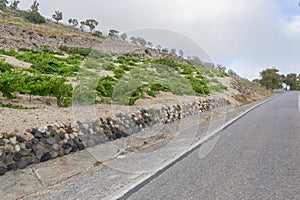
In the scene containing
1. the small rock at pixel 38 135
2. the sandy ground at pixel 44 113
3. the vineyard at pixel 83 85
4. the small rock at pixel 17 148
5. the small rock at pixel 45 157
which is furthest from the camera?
the vineyard at pixel 83 85

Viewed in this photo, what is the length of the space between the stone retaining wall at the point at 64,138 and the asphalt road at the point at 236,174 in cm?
235

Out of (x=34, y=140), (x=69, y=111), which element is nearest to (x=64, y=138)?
(x=34, y=140)

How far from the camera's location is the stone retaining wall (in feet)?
18.1

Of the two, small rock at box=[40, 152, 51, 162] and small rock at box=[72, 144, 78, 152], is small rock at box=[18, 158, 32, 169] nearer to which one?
small rock at box=[40, 152, 51, 162]

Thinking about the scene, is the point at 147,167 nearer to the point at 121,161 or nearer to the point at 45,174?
the point at 121,161

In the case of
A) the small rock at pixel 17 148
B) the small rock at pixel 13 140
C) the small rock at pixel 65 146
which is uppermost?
the small rock at pixel 13 140

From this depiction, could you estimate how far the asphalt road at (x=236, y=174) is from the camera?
4.46 metres

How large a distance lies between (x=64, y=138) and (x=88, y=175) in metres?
1.48

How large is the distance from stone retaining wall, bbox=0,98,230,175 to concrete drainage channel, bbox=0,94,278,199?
18 cm

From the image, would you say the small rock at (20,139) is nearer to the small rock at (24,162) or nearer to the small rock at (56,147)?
the small rock at (24,162)

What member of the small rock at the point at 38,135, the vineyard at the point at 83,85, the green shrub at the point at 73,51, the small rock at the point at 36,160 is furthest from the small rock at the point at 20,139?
the green shrub at the point at 73,51

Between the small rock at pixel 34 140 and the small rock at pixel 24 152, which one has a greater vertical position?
the small rock at pixel 34 140

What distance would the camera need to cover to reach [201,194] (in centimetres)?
441

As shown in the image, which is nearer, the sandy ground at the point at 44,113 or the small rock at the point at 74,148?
the sandy ground at the point at 44,113
